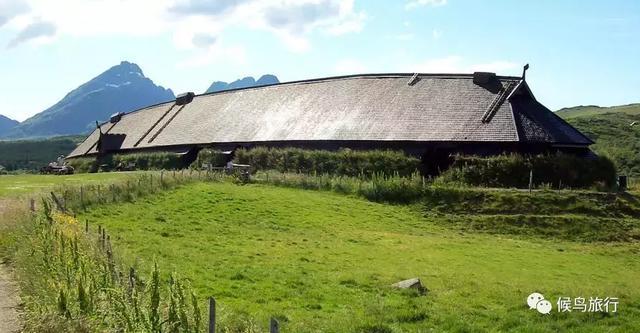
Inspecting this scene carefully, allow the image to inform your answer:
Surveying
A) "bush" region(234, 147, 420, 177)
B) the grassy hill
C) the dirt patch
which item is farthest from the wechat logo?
the grassy hill

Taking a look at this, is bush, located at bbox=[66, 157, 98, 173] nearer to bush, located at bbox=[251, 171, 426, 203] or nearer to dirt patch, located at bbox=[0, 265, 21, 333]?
bush, located at bbox=[251, 171, 426, 203]

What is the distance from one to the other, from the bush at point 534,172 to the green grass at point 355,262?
21.9ft

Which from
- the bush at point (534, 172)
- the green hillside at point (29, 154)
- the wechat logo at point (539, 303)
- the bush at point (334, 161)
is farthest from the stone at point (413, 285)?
the green hillside at point (29, 154)

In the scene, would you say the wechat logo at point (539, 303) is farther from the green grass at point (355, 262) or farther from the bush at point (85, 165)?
the bush at point (85, 165)

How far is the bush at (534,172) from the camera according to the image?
38312mm

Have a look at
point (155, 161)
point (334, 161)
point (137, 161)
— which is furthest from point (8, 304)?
point (137, 161)

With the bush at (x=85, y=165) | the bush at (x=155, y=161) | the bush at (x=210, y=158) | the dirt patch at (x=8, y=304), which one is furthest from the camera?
the bush at (x=85, y=165)

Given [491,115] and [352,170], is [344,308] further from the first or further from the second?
[491,115]

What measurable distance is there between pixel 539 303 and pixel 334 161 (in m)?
32.5

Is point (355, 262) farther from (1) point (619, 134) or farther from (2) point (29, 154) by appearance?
(2) point (29, 154)

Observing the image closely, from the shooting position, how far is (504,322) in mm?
12117

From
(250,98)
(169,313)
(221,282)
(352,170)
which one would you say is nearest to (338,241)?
(221,282)

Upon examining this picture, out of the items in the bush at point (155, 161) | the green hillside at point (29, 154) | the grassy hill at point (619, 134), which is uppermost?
the grassy hill at point (619, 134)

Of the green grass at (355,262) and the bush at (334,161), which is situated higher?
the bush at (334,161)
